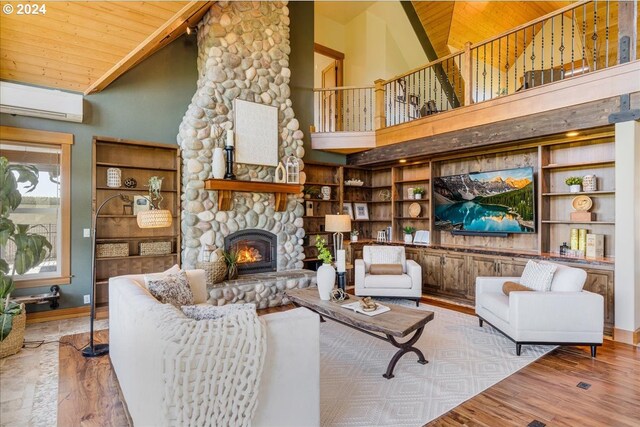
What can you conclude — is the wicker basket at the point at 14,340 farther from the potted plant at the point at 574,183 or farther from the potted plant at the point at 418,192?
the potted plant at the point at 574,183

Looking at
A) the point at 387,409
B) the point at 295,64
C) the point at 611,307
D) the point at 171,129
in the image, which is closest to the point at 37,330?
the point at 171,129

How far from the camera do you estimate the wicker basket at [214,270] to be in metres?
4.53

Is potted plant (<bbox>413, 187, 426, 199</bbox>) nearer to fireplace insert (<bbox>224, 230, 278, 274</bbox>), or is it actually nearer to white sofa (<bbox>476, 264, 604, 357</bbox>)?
fireplace insert (<bbox>224, 230, 278, 274</bbox>)

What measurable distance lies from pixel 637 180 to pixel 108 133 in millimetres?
6377

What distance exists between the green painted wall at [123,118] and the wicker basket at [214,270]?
156cm

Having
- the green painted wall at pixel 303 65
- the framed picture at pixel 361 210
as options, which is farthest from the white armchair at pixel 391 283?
the green painted wall at pixel 303 65

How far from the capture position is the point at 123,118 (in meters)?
4.69

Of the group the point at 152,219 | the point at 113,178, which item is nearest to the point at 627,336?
the point at 152,219

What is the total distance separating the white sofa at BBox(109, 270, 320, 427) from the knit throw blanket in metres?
0.09

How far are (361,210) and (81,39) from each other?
17.4 feet

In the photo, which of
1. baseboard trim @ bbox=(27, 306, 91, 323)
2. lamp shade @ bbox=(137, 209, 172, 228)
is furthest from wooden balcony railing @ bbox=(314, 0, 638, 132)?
baseboard trim @ bbox=(27, 306, 91, 323)

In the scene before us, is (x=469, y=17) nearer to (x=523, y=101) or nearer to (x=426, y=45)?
(x=426, y=45)

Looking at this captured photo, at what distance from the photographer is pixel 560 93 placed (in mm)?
3887

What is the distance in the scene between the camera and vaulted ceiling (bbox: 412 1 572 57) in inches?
280
